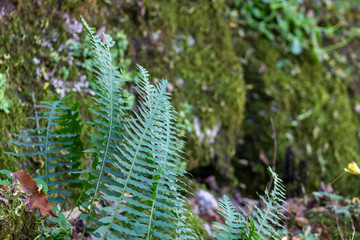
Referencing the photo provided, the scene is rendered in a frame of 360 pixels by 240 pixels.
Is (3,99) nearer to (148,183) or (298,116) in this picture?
(148,183)

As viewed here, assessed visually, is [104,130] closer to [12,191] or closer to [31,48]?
[12,191]

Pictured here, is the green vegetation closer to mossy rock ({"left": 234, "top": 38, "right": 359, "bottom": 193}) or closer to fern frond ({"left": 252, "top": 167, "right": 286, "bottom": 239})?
mossy rock ({"left": 234, "top": 38, "right": 359, "bottom": 193})

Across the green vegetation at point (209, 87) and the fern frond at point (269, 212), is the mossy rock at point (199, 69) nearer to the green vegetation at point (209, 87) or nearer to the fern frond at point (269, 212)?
the green vegetation at point (209, 87)

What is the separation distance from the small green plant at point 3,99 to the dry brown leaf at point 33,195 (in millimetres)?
697

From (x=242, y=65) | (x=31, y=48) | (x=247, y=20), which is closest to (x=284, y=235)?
(x=31, y=48)

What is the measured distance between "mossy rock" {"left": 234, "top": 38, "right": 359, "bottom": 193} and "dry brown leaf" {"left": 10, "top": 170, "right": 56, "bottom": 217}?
2.68 meters

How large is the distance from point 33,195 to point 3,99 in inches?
31.0

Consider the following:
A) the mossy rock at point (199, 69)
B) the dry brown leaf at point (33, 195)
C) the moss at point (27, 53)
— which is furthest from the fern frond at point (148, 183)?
the mossy rock at point (199, 69)

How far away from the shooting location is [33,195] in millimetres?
1326

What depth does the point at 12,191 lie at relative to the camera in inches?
51.6

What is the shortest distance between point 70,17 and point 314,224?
2084 mm

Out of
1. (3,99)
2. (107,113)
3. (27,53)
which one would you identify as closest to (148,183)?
(107,113)

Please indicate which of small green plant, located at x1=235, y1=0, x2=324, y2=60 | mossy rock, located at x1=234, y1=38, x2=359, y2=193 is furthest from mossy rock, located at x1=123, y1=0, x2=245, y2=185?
small green plant, located at x1=235, y1=0, x2=324, y2=60

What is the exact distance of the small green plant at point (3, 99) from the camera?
1.88m
